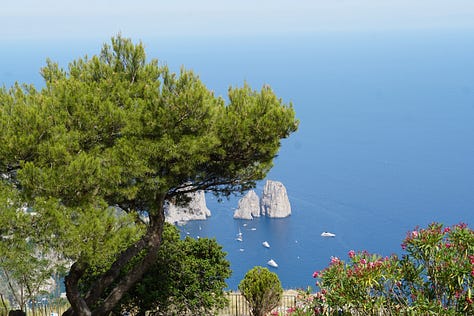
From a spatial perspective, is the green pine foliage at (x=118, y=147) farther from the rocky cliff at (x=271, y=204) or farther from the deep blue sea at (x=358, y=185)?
the rocky cliff at (x=271, y=204)

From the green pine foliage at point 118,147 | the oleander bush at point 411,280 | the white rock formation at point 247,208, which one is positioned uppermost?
the white rock formation at point 247,208

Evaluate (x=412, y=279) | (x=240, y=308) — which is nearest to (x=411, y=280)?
(x=412, y=279)

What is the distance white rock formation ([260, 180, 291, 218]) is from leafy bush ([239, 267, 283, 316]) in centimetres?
6367

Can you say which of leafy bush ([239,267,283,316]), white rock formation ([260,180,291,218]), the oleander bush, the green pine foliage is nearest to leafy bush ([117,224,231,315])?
leafy bush ([239,267,283,316])

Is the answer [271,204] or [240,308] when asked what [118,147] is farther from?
[271,204]

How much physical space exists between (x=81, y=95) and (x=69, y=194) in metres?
1.40

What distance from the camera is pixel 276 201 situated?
74.6 meters

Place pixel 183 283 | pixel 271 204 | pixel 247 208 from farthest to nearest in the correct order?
1. pixel 271 204
2. pixel 247 208
3. pixel 183 283

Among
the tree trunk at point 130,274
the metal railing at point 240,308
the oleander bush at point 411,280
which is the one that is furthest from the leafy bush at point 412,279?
the metal railing at point 240,308

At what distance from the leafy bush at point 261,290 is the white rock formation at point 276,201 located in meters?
63.7

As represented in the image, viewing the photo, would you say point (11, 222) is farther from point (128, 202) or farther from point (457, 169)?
point (457, 169)

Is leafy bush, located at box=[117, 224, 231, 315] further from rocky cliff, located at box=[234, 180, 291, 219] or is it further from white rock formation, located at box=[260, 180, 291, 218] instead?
white rock formation, located at box=[260, 180, 291, 218]

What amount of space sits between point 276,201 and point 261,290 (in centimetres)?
6503

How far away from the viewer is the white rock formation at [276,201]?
7419 cm
